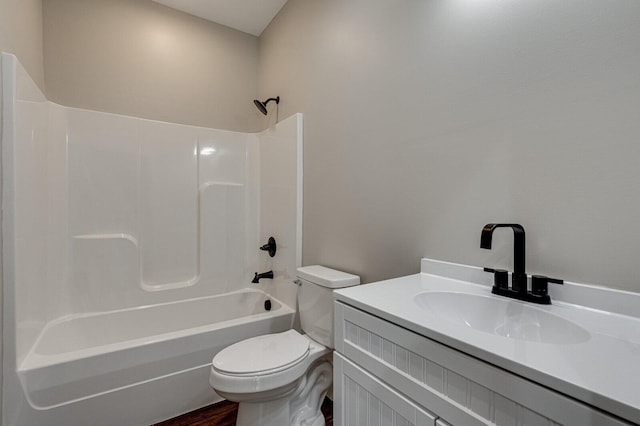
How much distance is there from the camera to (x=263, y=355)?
1.35 meters

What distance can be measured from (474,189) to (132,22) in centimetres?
270

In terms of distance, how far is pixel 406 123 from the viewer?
1.34 metres

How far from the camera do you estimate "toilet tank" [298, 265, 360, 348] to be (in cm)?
150

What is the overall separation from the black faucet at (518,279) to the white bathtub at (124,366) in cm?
141

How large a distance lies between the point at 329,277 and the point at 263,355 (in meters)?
0.50

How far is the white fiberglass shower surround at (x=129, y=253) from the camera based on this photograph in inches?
53.9

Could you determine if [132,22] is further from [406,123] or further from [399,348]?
[399,348]

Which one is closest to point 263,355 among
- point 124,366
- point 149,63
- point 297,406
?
point 297,406

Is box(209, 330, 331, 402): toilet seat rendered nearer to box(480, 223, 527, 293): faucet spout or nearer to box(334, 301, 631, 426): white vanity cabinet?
box(334, 301, 631, 426): white vanity cabinet

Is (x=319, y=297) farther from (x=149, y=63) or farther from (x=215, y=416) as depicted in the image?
(x=149, y=63)

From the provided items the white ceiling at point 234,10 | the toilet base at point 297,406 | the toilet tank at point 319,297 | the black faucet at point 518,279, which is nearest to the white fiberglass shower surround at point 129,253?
the toilet tank at point 319,297

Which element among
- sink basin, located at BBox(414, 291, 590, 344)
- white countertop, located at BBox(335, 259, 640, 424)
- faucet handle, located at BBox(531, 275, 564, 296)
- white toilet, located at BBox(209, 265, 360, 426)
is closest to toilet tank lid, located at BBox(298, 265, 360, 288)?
white toilet, located at BBox(209, 265, 360, 426)

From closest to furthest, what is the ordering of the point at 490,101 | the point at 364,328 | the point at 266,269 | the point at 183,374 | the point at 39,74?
the point at 364,328 → the point at 490,101 → the point at 183,374 → the point at 39,74 → the point at 266,269

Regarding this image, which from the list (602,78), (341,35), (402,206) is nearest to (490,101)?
(602,78)
